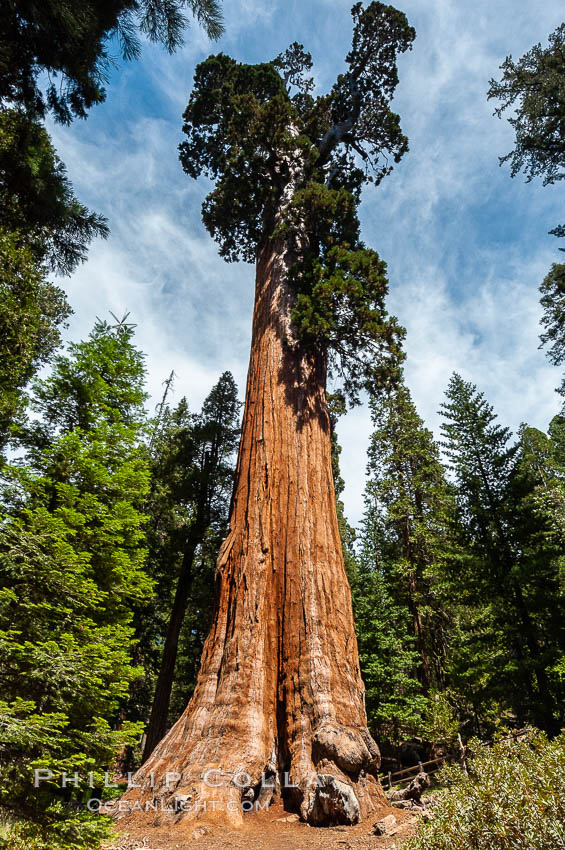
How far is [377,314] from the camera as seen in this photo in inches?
317

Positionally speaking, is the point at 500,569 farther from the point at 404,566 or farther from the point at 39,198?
the point at 39,198

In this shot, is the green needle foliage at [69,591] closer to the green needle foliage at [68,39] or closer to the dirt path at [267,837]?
the dirt path at [267,837]

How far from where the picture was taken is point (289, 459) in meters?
6.96

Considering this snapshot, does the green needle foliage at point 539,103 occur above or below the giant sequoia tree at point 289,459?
above

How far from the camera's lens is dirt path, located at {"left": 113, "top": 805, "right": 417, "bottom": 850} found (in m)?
3.61

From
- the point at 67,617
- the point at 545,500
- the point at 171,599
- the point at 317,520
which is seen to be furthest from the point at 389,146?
the point at 171,599

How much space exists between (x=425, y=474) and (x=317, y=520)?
14.6 meters

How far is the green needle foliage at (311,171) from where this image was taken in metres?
8.26

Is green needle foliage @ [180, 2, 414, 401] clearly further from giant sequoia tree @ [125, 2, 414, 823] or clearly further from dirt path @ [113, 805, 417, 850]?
dirt path @ [113, 805, 417, 850]

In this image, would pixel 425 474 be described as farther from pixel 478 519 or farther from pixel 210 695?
pixel 210 695

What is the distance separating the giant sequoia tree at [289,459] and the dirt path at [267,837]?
19 cm

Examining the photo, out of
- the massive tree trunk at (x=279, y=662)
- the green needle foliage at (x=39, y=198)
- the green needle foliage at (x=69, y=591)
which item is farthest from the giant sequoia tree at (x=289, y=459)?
the green needle foliage at (x=39, y=198)

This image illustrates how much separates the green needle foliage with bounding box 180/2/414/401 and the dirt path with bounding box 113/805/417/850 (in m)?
6.70

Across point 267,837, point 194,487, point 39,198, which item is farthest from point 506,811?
point 194,487
